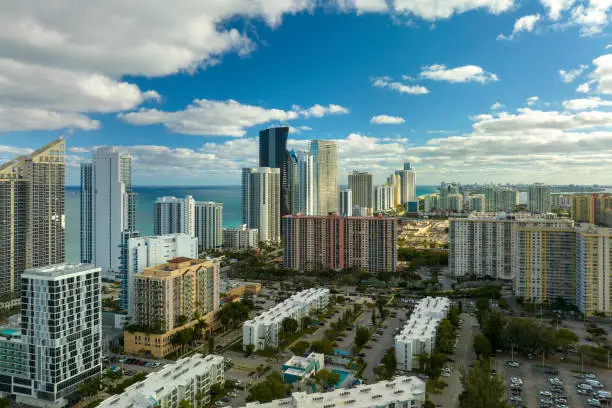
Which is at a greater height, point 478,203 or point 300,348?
point 478,203

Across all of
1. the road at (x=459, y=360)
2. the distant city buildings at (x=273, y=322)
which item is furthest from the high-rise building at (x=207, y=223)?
the road at (x=459, y=360)

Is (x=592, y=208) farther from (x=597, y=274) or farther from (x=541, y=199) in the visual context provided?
(x=597, y=274)

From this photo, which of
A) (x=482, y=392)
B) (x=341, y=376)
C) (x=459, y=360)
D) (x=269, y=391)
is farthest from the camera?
(x=459, y=360)

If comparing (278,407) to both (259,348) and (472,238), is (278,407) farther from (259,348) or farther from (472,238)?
(472,238)

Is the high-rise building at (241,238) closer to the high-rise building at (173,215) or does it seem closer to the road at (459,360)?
the high-rise building at (173,215)

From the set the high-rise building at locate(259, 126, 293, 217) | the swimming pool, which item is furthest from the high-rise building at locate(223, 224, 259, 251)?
the swimming pool

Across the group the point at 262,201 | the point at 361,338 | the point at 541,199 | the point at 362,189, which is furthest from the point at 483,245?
the point at 362,189
